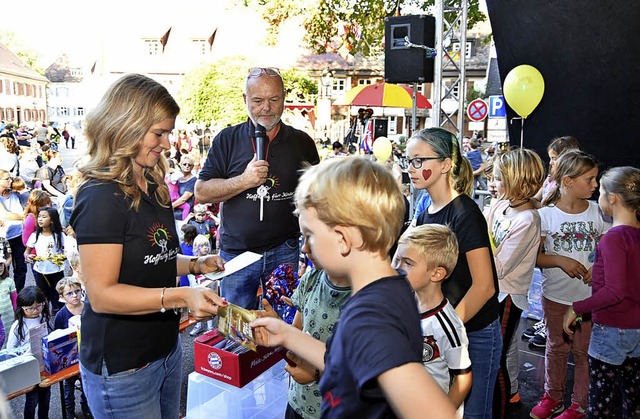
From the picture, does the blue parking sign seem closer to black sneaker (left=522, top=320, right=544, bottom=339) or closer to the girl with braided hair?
black sneaker (left=522, top=320, right=544, bottom=339)

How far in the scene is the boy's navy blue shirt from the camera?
1040 millimetres

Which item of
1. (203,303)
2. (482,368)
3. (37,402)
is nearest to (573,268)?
(482,368)

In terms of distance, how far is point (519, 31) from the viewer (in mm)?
6719

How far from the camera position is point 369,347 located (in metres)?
1.05

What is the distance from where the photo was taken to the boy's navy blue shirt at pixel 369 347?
1.04 meters

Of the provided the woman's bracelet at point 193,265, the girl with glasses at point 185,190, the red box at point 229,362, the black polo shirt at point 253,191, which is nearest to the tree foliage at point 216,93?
the girl with glasses at point 185,190

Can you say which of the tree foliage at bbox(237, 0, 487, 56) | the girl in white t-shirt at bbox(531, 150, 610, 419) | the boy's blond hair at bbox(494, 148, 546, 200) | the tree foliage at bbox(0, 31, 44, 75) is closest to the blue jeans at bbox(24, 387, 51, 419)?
the boy's blond hair at bbox(494, 148, 546, 200)

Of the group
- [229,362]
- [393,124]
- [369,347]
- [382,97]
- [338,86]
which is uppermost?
[338,86]

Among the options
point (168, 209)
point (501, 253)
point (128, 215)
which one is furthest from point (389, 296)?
point (501, 253)

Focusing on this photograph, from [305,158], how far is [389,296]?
225cm

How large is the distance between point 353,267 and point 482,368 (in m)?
1.57

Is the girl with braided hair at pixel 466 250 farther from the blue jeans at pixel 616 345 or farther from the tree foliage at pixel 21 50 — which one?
the tree foliage at pixel 21 50

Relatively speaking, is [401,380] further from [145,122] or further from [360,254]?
[145,122]

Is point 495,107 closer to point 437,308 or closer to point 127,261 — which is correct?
point 437,308
